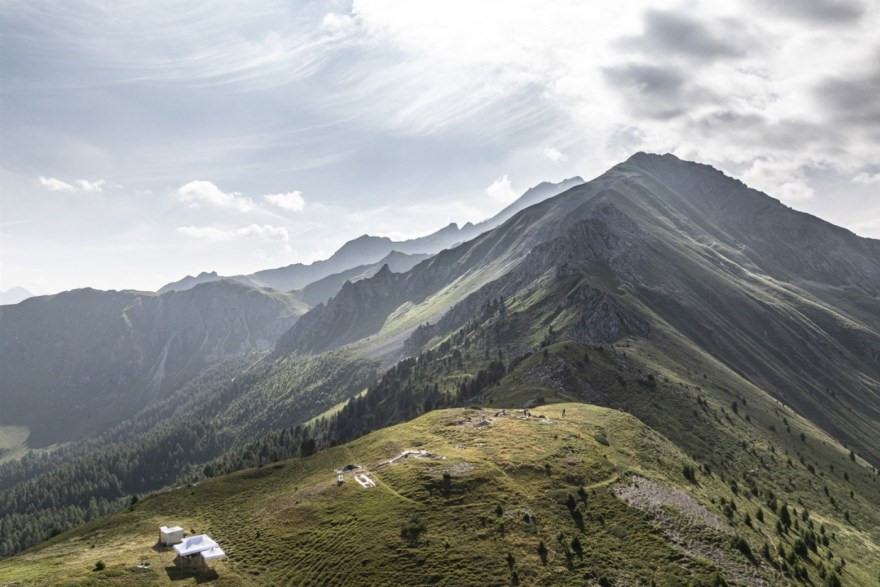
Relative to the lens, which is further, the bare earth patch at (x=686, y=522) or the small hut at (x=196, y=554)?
the bare earth patch at (x=686, y=522)

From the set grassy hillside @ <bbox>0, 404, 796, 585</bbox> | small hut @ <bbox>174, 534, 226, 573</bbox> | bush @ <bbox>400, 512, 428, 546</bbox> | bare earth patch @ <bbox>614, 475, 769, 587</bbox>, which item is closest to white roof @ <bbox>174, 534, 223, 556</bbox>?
small hut @ <bbox>174, 534, 226, 573</bbox>

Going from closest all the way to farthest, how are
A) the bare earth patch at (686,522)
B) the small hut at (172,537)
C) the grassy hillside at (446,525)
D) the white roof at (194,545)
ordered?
the grassy hillside at (446,525)
the white roof at (194,545)
the bare earth patch at (686,522)
the small hut at (172,537)

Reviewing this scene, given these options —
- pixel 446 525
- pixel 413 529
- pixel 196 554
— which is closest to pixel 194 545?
pixel 196 554

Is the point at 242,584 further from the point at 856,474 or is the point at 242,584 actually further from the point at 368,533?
the point at 856,474

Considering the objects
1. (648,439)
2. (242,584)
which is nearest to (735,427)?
(648,439)

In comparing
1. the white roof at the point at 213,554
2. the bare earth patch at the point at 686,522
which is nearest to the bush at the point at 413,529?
the white roof at the point at 213,554

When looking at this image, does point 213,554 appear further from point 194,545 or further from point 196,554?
point 194,545

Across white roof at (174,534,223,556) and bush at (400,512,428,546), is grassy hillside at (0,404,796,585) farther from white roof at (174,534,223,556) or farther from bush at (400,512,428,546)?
white roof at (174,534,223,556)

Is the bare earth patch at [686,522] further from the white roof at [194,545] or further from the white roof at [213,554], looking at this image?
the white roof at [194,545]
